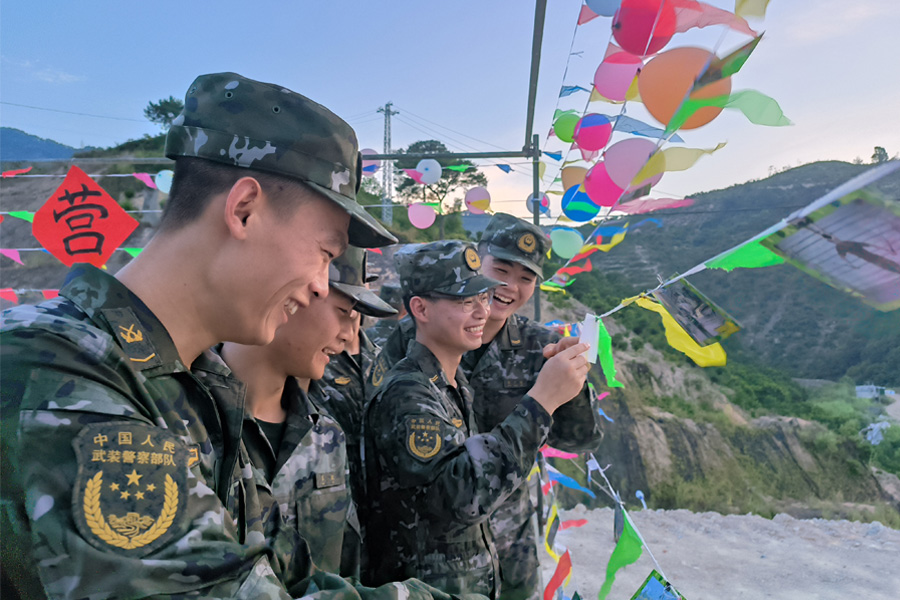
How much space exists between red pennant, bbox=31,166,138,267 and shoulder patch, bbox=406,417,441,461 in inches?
137

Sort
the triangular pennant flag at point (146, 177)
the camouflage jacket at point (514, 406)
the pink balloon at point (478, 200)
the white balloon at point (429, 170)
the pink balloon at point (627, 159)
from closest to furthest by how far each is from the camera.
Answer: the camouflage jacket at point (514, 406) < the pink balloon at point (627, 159) < the white balloon at point (429, 170) < the pink balloon at point (478, 200) < the triangular pennant flag at point (146, 177)

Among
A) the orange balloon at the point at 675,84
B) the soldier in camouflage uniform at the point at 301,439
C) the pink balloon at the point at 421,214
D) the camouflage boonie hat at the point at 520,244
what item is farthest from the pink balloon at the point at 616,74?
the pink balloon at the point at 421,214

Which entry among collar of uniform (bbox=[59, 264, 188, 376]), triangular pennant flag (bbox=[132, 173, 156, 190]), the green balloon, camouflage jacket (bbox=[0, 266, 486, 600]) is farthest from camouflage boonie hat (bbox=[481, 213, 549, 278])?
triangular pennant flag (bbox=[132, 173, 156, 190])

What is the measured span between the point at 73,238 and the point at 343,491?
3.80 m

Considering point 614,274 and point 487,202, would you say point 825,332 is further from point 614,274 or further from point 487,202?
point 614,274

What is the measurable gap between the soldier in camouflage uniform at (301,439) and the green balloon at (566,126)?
10.7 ft

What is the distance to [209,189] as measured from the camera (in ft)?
3.40

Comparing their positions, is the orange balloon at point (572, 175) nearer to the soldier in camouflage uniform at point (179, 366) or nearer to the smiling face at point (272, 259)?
the soldier in camouflage uniform at point (179, 366)

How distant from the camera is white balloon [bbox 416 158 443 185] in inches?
279

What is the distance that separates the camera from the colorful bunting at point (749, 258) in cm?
142

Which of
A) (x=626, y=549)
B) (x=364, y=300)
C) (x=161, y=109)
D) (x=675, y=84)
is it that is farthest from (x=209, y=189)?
(x=161, y=109)

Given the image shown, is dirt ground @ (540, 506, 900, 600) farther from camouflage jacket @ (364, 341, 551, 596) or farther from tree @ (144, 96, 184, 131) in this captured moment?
tree @ (144, 96, 184, 131)

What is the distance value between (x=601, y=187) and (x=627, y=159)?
67 centimetres

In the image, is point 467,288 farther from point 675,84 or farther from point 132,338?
point 132,338
